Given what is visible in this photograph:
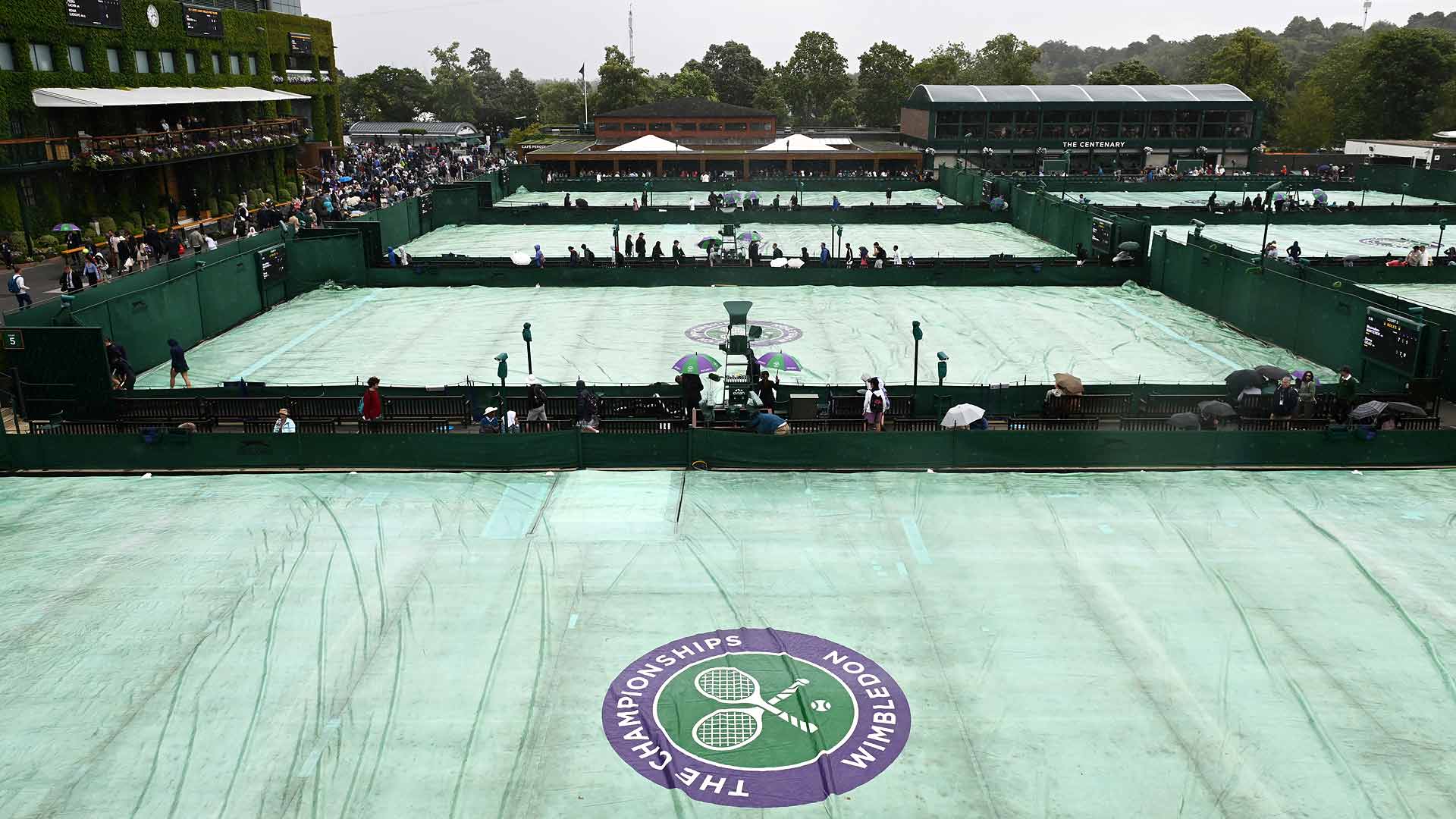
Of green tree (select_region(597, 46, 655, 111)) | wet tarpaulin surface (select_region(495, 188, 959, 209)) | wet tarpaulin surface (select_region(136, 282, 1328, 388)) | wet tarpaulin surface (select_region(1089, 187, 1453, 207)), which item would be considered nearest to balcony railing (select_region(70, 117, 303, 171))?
wet tarpaulin surface (select_region(495, 188, 959, 209))

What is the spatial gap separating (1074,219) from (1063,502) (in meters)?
27.9

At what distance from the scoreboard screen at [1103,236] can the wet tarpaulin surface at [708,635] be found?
20348 mm

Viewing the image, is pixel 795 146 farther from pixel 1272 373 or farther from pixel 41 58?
pixel 1272 373

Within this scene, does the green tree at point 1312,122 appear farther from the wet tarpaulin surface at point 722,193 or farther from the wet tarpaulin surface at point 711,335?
the wet tarpaulin surface at point 711,335

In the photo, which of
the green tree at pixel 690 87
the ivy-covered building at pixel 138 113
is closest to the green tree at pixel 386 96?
the green tree at pixel 690 87

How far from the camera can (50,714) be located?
1257cm

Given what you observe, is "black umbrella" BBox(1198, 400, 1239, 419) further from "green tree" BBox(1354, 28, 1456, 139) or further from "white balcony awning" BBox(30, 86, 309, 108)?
"green tree" BBox(1354, 28, 1456, 139)

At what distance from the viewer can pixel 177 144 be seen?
53375mm

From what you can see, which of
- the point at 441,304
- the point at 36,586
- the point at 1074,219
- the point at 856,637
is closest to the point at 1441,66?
the point at 1074,219

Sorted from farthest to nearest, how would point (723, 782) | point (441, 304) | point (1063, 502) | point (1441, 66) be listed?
1. point (1441, 66)
2. point (441, 304)
3. point (1063, 502)
4. point (723, 782)

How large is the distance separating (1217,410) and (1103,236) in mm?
20845

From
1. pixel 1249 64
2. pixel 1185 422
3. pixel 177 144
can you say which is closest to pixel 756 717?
pixel 1185 422

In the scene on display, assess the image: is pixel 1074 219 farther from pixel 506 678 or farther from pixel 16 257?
pixel 16 257

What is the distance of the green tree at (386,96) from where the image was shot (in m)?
143
